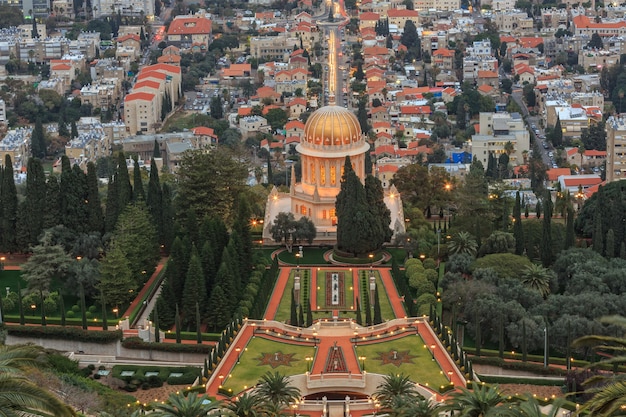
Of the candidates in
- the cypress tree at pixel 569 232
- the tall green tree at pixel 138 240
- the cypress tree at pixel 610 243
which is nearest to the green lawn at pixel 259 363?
the tall green tree at pixel 138 240

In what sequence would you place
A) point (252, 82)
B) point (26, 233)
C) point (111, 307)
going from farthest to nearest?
point (252, 82) → point (26, 233) → point (111, 307)

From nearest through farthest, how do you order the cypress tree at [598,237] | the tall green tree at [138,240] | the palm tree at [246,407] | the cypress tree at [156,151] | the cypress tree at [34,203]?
the palm tree at [246,407] → the tall green tree at [138,240] → the cypress tree at [598,237] → the cypress tree at [34,203] → the cypress tree at [156,151]

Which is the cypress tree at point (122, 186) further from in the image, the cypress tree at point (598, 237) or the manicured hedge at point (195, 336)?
the cypress tree at point (598, 237)

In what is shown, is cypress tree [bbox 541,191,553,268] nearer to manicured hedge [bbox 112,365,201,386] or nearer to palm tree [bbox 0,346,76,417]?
manicured hedge [bbox 112,365,201,386]

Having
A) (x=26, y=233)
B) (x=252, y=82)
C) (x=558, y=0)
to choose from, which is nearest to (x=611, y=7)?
(x=558, y=0)

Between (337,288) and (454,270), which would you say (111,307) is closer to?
(337,288)

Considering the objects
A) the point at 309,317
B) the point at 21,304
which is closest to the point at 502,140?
the point at 309,317
